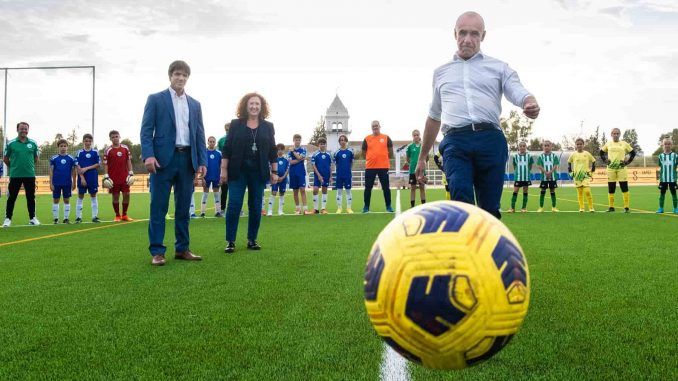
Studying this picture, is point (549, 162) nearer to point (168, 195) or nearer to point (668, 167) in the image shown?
point (668, 167)

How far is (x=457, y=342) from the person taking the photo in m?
1.99

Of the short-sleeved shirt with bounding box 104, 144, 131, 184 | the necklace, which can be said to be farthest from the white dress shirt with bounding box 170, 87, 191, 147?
the short-sleeved shirt with bounding box 104, 144, 131, 184

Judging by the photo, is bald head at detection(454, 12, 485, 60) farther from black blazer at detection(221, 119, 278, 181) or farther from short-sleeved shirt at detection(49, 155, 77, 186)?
short-sleeved shirt at detection(49, 155, 77, 186)

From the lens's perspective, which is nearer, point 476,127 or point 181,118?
point 476,127

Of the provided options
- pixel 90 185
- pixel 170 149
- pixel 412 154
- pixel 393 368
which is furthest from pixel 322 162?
pixel 393 368

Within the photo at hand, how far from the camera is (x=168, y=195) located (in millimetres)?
6285

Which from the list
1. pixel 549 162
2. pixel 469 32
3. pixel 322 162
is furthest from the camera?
pixel 549 162

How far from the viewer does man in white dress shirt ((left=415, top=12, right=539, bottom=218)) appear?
4270 millimetres

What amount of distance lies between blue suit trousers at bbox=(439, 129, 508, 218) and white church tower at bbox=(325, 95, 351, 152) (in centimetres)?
10512

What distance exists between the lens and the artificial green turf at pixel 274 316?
2717 millimetres

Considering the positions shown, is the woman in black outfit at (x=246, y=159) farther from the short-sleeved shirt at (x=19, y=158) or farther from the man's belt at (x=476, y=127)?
the short-sleeved shirt at (x=19, y=158)

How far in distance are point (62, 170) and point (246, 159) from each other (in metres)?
8.46

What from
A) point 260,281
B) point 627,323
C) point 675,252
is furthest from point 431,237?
point 675,252

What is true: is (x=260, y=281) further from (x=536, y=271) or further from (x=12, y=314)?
(x=536, y=271)
